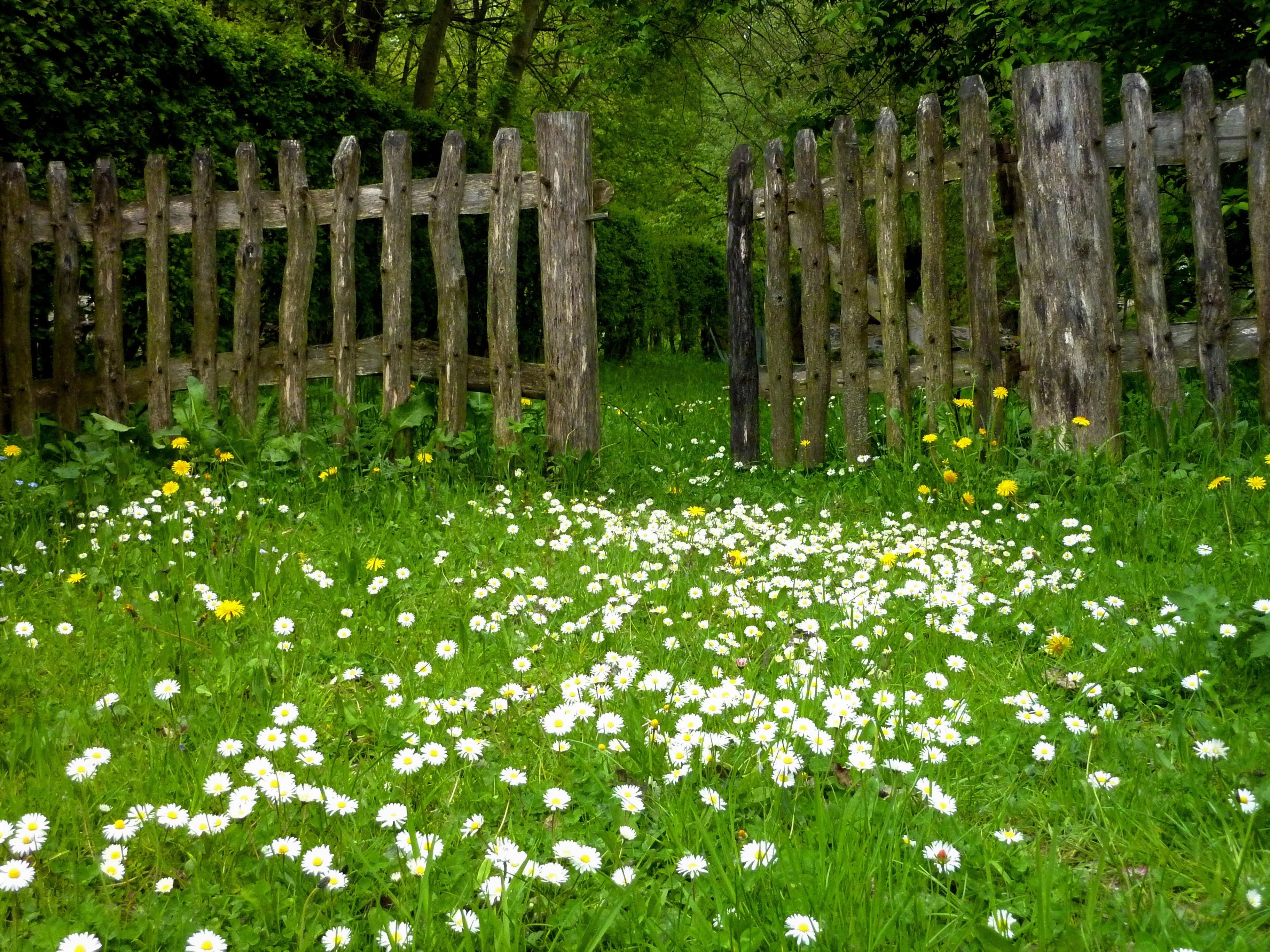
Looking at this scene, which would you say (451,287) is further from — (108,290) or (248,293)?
(108,290)

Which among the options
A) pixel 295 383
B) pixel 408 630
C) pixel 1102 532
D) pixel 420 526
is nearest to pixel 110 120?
pixel 295 383

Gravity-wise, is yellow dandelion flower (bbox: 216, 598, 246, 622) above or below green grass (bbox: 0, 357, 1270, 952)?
above

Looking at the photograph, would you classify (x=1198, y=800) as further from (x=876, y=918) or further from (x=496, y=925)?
(x=496, y=925)

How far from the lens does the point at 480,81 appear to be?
1866 cm

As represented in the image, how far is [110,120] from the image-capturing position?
6.90 m

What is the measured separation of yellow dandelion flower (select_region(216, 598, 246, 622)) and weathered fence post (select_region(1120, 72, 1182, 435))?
15.1ft

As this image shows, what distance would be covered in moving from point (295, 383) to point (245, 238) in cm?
87

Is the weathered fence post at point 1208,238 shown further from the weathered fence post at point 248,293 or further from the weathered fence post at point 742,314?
the weathered fence post at point 248,293

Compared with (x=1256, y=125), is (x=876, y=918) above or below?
below

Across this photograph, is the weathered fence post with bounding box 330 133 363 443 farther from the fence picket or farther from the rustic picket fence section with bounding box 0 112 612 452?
the fence picket

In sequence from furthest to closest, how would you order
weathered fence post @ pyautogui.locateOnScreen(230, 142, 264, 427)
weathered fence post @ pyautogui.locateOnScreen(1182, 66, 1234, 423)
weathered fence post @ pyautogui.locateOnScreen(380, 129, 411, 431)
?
1. weathered fence post @ pyautogui.locateOnScreen(230, 142, 264, 427)
2. weathered fence post @ pyautogui.locateOnScreen(380, 129, 411, 431)
3. weathered fence post @ pyautogui.locateOnScreen(1182, 66, 1234, 423)

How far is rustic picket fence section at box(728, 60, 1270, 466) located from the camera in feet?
17.7

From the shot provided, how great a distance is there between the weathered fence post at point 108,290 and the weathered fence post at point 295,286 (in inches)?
38.0

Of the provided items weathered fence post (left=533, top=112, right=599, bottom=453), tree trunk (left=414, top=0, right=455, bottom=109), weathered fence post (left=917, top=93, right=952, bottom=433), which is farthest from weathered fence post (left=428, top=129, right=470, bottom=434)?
tree trunk (left=414, top=0, right=455, bottom=109)
